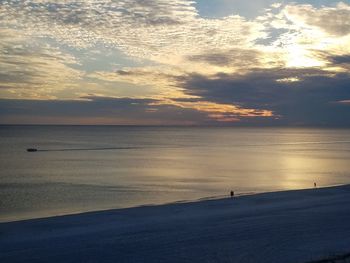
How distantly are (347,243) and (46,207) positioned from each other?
20182mm

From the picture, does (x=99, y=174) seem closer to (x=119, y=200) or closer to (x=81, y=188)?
(x=81, y=188)

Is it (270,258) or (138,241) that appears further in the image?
(138,241)

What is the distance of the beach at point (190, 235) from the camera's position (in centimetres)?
1409

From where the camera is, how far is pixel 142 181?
4575 cm

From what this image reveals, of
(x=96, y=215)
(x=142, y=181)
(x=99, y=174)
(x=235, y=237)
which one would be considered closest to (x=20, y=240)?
(x=96, y=215)

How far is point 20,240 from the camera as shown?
1712cm

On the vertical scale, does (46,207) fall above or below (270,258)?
below

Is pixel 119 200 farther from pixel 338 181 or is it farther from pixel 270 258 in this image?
pixel 338 181

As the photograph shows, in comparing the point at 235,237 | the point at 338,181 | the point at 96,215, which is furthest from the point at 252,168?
the point at 235,237

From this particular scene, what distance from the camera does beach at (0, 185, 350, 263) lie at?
14.1 meters

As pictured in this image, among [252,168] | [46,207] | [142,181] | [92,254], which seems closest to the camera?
[92,254]

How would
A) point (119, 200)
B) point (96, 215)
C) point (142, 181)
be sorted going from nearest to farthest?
1. point (96, 215)
2. point (119, 200)
3. point (142, 181)

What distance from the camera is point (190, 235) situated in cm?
1716

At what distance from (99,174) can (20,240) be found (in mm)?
35313
